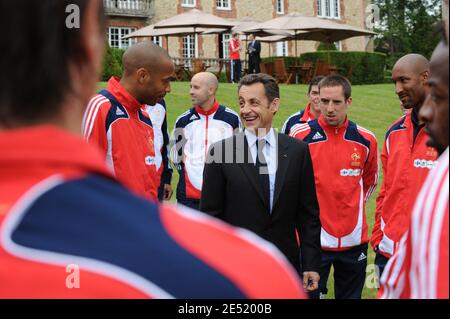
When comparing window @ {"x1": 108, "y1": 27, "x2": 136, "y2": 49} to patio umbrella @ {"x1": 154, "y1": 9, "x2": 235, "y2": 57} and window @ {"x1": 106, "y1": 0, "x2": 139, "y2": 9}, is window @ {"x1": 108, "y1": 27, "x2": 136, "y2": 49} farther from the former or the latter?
patio umbrella @ {"x1": 154, "y1": 9, "x2": 235, "y2": 57}

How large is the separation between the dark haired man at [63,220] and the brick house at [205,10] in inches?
1620

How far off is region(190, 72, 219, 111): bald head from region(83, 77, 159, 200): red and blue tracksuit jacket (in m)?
3.04

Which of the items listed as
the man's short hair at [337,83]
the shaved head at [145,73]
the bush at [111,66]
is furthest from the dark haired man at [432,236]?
the bush at [111,66]

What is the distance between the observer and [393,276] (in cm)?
222

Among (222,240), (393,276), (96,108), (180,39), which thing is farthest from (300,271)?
(180,39)

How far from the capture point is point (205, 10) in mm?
45844

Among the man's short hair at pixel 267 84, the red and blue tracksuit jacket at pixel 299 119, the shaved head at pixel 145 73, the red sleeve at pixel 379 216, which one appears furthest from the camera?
the red and blue tracksuit jacket at pixel 299 119

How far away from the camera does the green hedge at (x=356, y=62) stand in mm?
35562

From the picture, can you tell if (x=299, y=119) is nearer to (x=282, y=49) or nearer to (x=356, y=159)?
(x=356, y=159)

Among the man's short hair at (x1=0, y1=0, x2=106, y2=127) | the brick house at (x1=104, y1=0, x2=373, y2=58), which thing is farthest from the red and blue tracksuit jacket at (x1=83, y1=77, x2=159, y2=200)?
the brick house at (x1=104, y1=0, x2=373, y2=58)

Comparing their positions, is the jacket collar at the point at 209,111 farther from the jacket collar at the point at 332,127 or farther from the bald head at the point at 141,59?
the bald head at the point at 141,59

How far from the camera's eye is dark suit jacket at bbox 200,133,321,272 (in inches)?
203

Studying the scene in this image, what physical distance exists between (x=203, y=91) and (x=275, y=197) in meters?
4.04

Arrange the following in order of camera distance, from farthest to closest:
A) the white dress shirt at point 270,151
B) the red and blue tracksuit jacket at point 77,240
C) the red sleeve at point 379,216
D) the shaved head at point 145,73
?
the red sleeve at point 379,216
the shaved head at point 145,73
the white dress shirt at point 270,151
the red and blue tracksuit jacket at point 77,240
